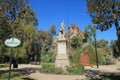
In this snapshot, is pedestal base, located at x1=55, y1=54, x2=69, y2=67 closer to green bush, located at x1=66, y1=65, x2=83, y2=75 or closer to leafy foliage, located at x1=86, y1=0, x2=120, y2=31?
green bush, located at x1=66, y1=65, x2=83, y2=75

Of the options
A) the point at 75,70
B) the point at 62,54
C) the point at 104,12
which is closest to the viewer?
the point at 104,12

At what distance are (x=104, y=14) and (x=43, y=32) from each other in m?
55.8

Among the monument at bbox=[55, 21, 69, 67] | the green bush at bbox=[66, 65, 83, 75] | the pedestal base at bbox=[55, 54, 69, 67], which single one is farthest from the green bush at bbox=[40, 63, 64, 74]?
the pedestal base at bbox=[55, 54, 69, 67]

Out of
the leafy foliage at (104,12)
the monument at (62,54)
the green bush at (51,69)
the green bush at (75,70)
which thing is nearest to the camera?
the leafy foliage at (104,12)

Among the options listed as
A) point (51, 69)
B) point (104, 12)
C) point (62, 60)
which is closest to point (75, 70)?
point (62, 60)

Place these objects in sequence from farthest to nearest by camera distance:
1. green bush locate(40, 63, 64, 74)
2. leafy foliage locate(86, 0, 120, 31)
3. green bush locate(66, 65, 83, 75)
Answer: green bush locate(40, 63, 64, 74), green bush locate(66, 65, 83, 75), leafy foliage locate(86, 0, 120, 31)

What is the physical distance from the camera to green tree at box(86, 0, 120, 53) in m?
16.5

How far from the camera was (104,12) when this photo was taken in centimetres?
1720

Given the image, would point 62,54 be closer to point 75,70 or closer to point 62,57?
point 62,57

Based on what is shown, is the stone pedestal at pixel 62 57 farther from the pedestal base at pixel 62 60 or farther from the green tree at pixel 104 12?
the green tree at pixel 104 12

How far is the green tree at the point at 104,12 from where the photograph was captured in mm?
16548

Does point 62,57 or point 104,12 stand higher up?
point 104,12

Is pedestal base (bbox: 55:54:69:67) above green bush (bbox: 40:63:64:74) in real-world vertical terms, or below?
above

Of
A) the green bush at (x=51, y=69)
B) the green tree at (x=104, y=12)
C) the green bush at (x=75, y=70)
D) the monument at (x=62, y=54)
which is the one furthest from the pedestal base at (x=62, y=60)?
the green tree at (x=104, y=12)
